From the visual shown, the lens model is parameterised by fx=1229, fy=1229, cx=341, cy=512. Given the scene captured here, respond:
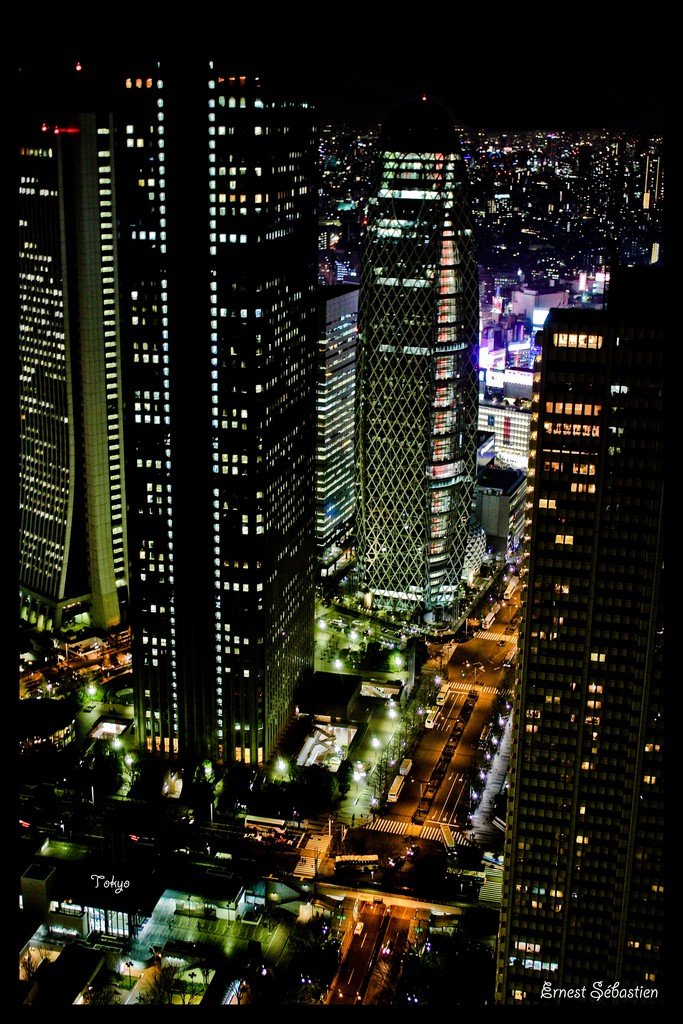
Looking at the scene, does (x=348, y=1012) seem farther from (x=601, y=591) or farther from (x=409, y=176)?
(x=409, y=176)

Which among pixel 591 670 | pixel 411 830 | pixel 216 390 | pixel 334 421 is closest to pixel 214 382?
pixel 216 390

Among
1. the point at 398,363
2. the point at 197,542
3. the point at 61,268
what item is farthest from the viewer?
the point at 398,363

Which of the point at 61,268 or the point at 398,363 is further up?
the point at 61,268

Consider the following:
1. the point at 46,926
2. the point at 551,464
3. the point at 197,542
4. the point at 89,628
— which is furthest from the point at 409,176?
the point at 46,926
